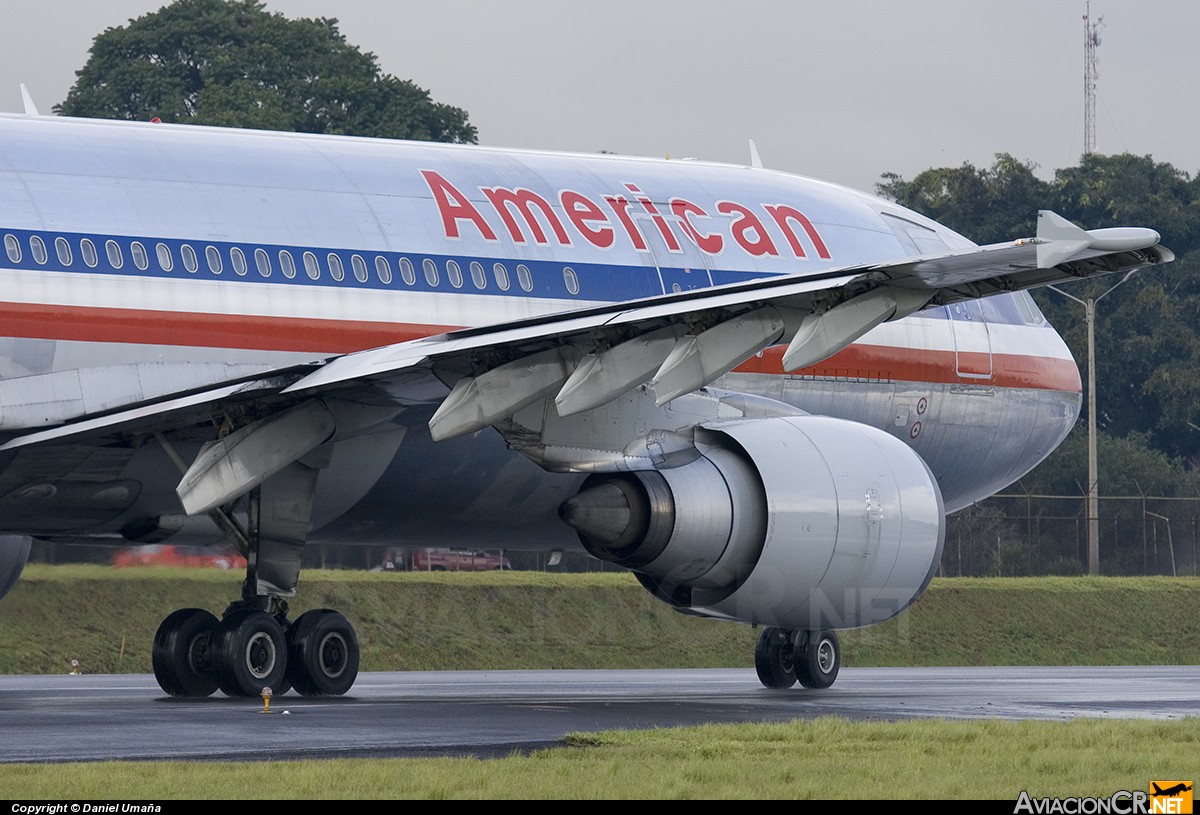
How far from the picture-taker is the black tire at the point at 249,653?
18.5 metres

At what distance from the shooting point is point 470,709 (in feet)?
57.0

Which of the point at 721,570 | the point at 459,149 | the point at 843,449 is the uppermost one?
the point at 459,149

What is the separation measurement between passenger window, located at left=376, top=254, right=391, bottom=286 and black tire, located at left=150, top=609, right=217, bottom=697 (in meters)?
3.72

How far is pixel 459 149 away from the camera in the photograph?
67.5 ft

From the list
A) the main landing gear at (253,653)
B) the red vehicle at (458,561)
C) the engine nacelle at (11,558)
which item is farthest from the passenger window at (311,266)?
the red vehicle at (458,561)

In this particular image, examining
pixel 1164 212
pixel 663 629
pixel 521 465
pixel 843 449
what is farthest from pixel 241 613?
pixel 1164 212

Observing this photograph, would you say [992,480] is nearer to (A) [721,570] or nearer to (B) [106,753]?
(A) [721,570]

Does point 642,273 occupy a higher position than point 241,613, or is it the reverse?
point 642,273

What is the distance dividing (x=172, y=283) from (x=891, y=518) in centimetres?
656

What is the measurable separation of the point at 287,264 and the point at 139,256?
4.52 feet

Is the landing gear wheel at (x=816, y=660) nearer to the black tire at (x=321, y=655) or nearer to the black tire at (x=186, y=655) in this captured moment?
the black tire at (x=321, y=655)

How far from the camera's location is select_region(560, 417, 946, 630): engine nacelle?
1742 centimetres

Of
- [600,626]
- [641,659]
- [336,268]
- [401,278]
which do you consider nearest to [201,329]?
[336,268]

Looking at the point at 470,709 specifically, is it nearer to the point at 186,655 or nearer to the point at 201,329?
the point at 186,655
